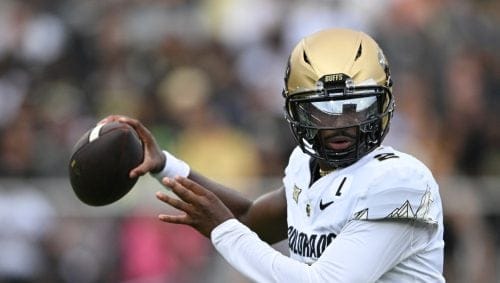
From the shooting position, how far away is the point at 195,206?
391 centimetres

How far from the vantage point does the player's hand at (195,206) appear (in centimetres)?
389

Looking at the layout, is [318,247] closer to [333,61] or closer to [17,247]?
[333,61]

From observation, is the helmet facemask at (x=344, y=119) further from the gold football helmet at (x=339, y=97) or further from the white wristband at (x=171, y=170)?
the white wristband at (x=171, y=170)

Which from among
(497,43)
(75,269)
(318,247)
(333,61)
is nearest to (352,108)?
(333,61)

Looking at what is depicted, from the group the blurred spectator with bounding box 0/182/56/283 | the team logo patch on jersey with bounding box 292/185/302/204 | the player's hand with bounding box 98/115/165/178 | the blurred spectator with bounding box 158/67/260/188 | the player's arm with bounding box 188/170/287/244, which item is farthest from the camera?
the blurred spectator with bounding box 158/67/260/188

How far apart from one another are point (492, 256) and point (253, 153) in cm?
183

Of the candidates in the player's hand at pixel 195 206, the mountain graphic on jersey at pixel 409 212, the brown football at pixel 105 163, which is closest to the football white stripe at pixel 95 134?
the brown football at pixel 105 163

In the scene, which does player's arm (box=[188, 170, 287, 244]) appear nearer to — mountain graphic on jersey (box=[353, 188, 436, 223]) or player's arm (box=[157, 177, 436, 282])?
player's arm (box=[157, 177, 436, 282])

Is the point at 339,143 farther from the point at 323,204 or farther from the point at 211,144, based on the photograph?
the point at 211,144

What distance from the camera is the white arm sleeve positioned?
375cm

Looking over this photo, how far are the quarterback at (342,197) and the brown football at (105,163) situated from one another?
51cm

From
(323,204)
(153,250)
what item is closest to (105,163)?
(323,204)

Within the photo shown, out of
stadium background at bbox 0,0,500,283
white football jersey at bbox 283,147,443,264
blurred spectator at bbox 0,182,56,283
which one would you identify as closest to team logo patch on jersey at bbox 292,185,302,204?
white football jersey at bbox 283,147,443,264

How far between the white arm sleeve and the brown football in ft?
2.11
